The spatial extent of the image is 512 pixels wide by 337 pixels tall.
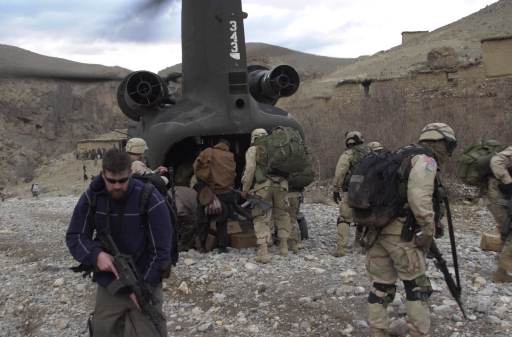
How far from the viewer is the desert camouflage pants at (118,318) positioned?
11.2 feet

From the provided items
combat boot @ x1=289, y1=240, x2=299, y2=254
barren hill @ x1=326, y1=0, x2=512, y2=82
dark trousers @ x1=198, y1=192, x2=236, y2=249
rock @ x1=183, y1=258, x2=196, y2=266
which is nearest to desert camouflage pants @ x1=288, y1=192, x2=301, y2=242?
combat boot @ x1=289, y1=240, x2=299, y2=254

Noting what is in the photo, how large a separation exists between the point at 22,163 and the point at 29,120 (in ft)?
13.7

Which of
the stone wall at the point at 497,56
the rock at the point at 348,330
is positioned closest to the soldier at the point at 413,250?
the rock at the point at 348,330

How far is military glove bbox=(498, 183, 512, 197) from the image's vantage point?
578 cm

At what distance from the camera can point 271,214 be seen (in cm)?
702

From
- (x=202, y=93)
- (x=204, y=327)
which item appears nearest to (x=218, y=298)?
(x=204, y=327)

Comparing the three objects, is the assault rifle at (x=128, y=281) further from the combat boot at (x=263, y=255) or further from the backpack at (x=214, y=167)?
the backpack at (x=214, y=167)

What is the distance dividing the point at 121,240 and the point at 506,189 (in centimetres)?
420

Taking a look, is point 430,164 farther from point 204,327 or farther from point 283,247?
point 283,247

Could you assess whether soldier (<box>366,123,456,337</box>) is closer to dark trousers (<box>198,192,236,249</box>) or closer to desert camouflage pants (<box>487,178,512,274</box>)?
desert camouflage pants (<box>487,178,512,274</box>)

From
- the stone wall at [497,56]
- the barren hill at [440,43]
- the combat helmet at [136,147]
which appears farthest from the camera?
the barren hill at [440,43]

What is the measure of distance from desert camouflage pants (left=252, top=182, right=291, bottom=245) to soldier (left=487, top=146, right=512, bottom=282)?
234cm

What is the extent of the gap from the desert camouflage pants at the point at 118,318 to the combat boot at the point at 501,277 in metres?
3.82

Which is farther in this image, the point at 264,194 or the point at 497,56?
the point at 497,56
